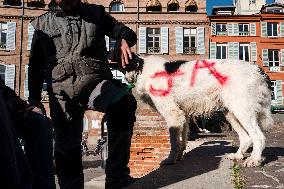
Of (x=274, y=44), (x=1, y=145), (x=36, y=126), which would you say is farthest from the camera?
(x=274, y=44)

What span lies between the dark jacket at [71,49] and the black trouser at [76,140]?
0.68ft

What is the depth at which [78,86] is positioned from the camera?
323 cm

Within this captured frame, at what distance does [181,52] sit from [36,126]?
3147cm

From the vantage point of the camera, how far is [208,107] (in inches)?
199

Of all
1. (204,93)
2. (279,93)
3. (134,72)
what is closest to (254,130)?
(204,93)

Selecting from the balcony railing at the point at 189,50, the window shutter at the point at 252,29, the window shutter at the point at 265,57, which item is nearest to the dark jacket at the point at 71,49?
the balcony railing at the point at 189,50

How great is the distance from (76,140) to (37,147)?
837 millimetres

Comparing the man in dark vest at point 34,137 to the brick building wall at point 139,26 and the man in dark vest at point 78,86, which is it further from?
the brick building wall at point 139,26

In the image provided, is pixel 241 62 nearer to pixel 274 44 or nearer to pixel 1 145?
pixel 1 145

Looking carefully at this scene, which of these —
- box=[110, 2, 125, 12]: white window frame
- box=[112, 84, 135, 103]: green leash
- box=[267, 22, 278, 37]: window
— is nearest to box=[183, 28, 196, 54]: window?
box=[110, 2, 125, 12]: white window frame

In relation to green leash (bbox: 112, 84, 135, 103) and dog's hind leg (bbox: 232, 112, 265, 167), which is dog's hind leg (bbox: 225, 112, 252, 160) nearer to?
dog's hind leg (bbox: 232, 112, 265, 167)

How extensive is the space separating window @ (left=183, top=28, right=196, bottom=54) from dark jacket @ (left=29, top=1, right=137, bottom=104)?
100 feet

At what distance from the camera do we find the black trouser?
10.6 ft

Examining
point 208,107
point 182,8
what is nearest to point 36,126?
point 208,107
